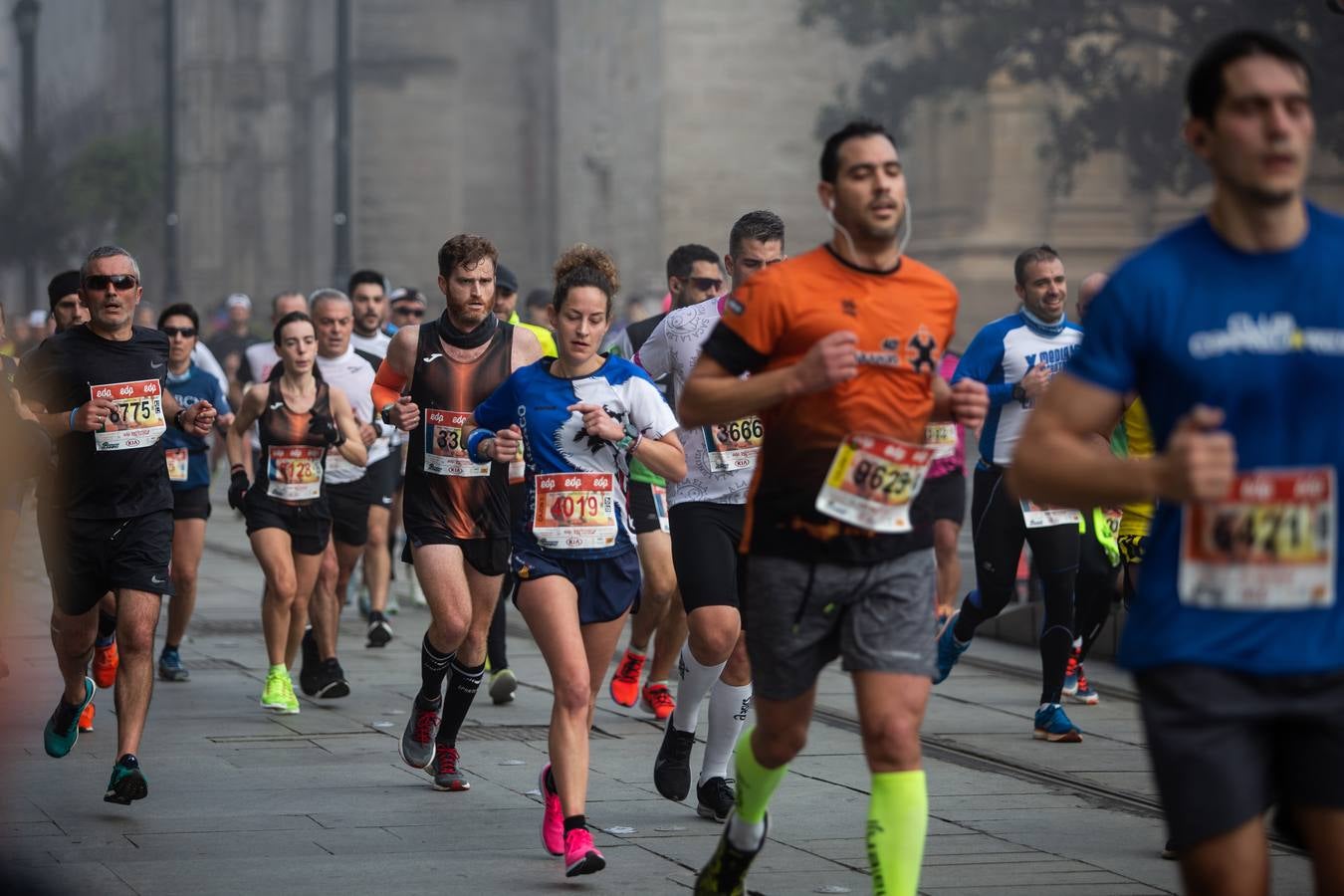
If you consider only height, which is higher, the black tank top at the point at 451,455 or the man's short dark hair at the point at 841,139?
the man's short dark hair at the point at 841,139

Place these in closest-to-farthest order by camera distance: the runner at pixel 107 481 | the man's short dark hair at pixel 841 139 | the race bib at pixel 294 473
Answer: the man's short dark hair at pixel 841 139 → the runner at pixel 107 481 → the race bib at pixel 294 473

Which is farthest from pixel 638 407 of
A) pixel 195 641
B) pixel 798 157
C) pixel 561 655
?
pixel 798 157

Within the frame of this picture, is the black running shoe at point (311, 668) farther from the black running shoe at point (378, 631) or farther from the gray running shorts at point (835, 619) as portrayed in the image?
the gray running shorts at point (835, 619)

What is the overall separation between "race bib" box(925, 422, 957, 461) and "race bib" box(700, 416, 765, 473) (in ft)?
5.26

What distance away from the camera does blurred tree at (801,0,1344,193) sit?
24.6 metres

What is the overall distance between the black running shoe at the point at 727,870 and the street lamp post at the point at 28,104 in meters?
34.4

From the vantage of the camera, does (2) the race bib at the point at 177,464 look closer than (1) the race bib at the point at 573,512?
No

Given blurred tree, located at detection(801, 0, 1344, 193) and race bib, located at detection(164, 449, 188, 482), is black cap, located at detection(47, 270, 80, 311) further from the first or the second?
blurred tree, located at detection(801, 0, 1344, 193)

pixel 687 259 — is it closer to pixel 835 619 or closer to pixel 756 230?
pixel 756 230

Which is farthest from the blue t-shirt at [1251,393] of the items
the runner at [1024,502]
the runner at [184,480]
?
the runner at [184,480]

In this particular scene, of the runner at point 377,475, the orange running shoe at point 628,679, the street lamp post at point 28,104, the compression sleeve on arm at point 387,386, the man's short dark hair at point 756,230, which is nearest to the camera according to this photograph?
the man's short dark hair at point 756,230

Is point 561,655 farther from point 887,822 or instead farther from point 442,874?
point 887,822

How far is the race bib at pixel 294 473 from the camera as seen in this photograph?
11117 millimetres

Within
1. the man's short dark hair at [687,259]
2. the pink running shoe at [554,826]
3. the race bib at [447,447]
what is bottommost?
the pink running shoe at [554,826]
